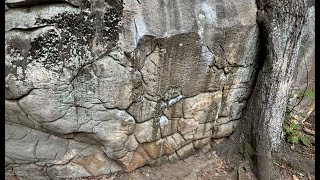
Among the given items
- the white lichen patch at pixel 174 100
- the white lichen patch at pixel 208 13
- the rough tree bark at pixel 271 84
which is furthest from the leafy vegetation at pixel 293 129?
the white lichen patch at pixel 208 13

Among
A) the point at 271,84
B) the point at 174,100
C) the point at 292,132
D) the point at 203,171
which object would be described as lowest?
the point at 203,171

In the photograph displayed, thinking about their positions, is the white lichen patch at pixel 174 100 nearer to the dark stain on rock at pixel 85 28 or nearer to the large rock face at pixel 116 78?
the large rock face at pixel 116 78

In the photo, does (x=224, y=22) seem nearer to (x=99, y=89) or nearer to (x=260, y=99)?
(x=260, y=99)

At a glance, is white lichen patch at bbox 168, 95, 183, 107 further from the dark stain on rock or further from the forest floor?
the dark stain on rock

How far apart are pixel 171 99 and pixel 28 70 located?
5.14ft

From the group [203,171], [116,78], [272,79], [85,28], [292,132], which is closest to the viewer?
[85,28]

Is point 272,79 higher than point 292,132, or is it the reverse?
point 272,79

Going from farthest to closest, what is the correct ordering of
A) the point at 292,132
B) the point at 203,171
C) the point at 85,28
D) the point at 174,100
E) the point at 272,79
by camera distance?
the point at 292,132, the point at 203,171, the point at 272,79, the point at 174,100, the point at 85,28

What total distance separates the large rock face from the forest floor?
0.11 meters

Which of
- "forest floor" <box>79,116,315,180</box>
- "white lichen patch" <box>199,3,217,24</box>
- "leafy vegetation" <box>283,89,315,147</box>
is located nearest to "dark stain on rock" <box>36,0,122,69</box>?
"white lichen patch" <box>199,3,217,24</box>

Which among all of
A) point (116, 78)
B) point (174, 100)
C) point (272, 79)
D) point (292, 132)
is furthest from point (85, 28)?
point (292, 132)

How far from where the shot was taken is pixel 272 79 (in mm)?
4184

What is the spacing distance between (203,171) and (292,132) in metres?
1.52

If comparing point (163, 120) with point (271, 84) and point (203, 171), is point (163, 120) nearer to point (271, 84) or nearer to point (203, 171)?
point (203, 171)
